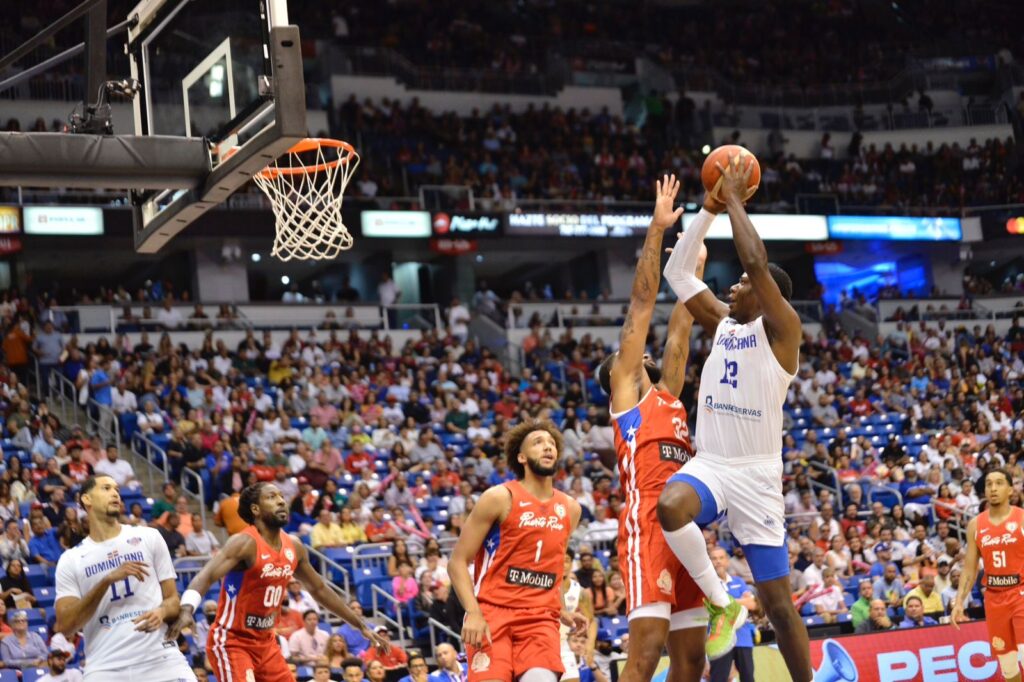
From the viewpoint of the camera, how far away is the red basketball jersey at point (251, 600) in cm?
871

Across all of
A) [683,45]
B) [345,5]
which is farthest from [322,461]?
[683,45]

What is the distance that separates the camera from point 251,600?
8.77m

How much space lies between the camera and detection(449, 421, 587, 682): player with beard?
23.0 feet

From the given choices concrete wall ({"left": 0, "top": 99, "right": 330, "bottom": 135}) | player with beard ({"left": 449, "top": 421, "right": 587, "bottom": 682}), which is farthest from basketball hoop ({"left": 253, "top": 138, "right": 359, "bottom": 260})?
concrete wall ({"left": 0, "top": 99, "right": 330, "bottom": 135})

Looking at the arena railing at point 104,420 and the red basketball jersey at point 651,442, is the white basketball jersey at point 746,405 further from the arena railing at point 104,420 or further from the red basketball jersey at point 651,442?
the arena railing at point 104,420

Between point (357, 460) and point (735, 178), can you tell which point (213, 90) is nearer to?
point (735, 178)

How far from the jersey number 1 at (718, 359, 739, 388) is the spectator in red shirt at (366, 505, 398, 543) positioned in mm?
10534

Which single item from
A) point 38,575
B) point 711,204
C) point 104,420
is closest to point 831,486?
point 104,420

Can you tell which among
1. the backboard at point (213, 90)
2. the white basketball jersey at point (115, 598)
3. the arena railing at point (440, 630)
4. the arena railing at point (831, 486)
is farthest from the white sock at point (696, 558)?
the arena railing at point (831, 486)

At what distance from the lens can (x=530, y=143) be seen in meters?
33.0

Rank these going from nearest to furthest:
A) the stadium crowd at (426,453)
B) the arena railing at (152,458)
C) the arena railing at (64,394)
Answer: the stadium crowd at (426,453) → the arena railing at (152,458) → the arena railing at (64,394)

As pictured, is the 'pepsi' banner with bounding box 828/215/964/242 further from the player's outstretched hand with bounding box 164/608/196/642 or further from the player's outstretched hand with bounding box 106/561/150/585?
the player's outstretched hand with bounding box 106/561/150/585

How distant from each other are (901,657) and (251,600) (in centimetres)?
813

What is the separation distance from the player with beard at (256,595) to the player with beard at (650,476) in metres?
2.48
